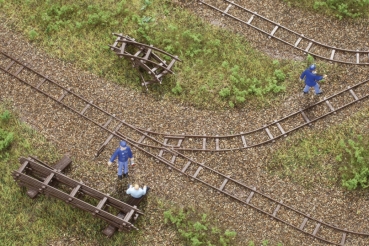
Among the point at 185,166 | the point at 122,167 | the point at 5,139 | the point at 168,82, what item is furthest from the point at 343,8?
the point at 5,139

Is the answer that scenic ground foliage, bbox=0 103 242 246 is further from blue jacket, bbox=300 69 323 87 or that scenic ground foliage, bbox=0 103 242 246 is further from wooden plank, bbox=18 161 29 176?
blue jacket, bbox=300 69 323 87

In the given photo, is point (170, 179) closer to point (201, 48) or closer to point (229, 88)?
point (229, 88)

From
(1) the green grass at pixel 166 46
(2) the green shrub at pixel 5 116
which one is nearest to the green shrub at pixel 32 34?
(1) the green grass at pixel 166 46

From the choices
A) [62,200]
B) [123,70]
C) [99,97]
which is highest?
[123,70]

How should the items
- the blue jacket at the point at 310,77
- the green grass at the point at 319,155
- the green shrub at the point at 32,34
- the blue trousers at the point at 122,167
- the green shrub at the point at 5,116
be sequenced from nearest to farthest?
the blue trousers at the point at 122,167
the green grass at the point at 319,155
the blue jacket at the point at 310,77
the green shrub at the point at 5,116
the green shrub at the point at 32,34

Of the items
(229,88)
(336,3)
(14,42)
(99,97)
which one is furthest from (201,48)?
(14,42)

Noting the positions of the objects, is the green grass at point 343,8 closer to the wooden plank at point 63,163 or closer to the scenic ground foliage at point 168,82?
the scenic ground foliage at point 168,82
